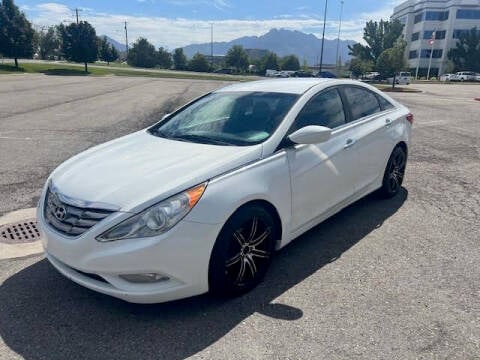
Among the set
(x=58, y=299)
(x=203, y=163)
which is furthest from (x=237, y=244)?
(x=58, y=299)

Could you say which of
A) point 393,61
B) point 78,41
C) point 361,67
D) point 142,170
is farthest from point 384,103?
point 361,67

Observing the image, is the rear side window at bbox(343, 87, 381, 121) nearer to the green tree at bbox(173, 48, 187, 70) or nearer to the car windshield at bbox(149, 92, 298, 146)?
the car windshield at bbox(149, 92, 298, 146)

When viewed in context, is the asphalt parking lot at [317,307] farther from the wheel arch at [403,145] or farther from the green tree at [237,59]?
the green tree at [237,59]

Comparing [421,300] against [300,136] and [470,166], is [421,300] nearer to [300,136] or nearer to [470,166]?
[300,136]

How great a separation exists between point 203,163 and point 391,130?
115 inches

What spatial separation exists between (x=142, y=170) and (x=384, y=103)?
3.45 m

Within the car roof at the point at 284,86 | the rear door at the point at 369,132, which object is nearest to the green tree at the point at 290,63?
the rear door at the point at 369,132

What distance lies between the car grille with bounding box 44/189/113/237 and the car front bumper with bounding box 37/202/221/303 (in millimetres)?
49

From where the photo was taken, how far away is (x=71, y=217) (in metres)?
2.79

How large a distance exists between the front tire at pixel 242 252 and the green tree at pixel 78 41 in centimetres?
5824

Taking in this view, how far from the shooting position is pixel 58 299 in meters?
3.11

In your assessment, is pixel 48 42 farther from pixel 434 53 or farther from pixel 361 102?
pixel 361 102

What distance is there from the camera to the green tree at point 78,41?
55.2 m

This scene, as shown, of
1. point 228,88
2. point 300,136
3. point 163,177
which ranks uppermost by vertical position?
point 228,88
